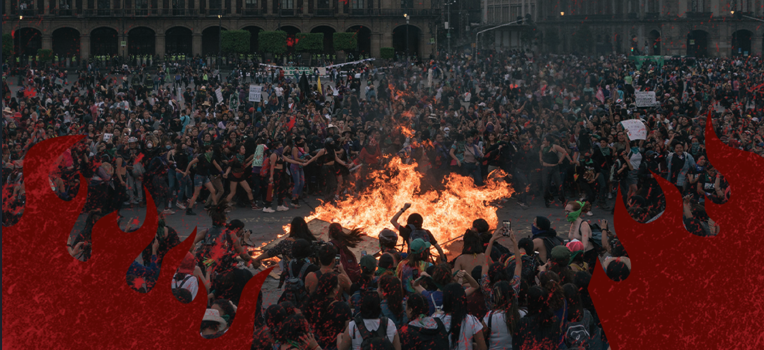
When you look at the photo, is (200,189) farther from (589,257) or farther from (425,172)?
(589,257)

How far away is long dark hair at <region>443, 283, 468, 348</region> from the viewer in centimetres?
555

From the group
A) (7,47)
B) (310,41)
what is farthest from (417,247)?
(310,41)

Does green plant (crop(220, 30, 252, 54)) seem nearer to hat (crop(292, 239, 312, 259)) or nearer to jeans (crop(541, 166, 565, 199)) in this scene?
jeans (crop(541, 166, 565, 199))

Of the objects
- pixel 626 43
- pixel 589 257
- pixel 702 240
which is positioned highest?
pixel 626 43

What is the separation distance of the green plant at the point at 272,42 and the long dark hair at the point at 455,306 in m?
60.5

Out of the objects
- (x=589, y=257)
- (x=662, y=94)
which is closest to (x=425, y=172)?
(x=589, y=257)

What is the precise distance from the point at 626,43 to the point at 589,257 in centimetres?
7054

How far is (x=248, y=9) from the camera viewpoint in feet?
224

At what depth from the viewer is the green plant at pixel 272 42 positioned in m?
64.2
